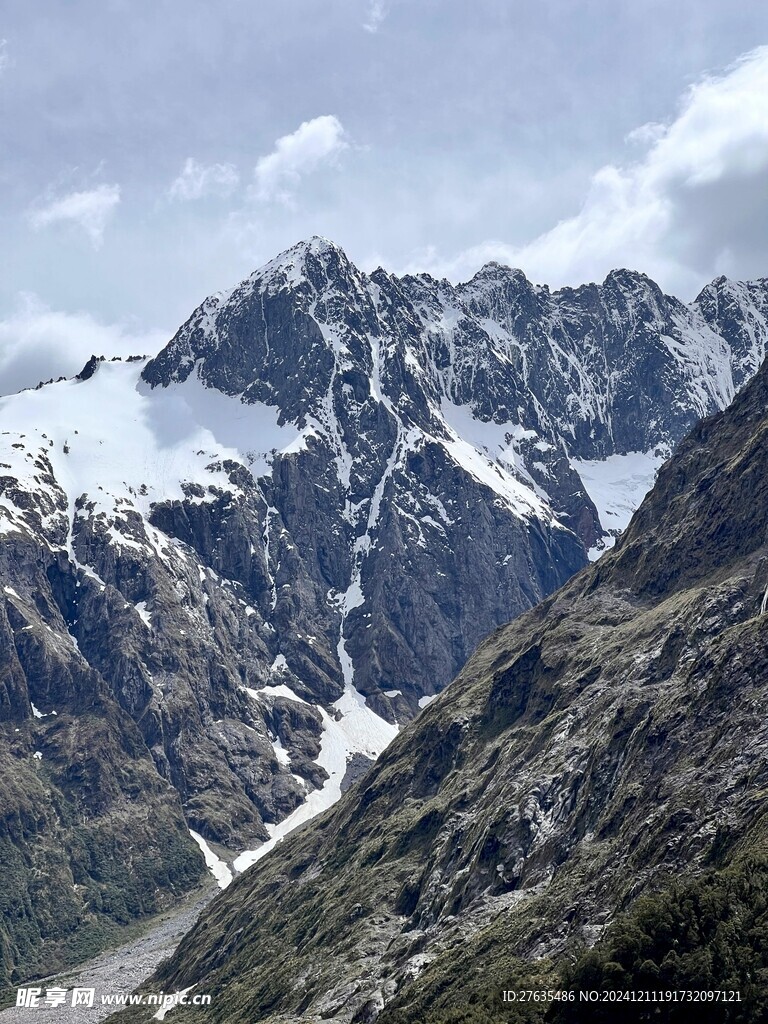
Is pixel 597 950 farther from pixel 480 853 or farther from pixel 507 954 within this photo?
pixel 480 853

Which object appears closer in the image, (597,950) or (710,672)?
(597,950)

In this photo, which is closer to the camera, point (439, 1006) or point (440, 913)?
point (439, 1006)

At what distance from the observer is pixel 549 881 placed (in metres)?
168

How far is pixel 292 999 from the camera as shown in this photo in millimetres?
196750

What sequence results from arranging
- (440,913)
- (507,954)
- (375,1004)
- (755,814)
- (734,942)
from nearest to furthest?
(734,942), (755,814), (507,954), (375,1004), (440,913)

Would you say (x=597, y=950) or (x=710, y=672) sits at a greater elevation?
(x=710, y=672)

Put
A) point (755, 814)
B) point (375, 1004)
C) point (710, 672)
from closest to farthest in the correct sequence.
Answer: point (755, 814) → point (375, 1004) → point (710, 672)

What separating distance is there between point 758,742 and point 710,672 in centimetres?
2496

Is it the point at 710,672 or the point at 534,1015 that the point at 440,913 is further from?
the point at 534,1015

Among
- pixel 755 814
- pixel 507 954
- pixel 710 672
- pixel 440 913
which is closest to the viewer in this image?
pixel 755 814

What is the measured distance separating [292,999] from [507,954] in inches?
2462

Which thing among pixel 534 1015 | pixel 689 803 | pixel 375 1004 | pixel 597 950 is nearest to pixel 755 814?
pixel 689 803

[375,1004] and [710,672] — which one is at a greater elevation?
Result: [710,672]

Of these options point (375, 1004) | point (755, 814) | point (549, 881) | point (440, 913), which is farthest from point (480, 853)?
point (755, 814)
